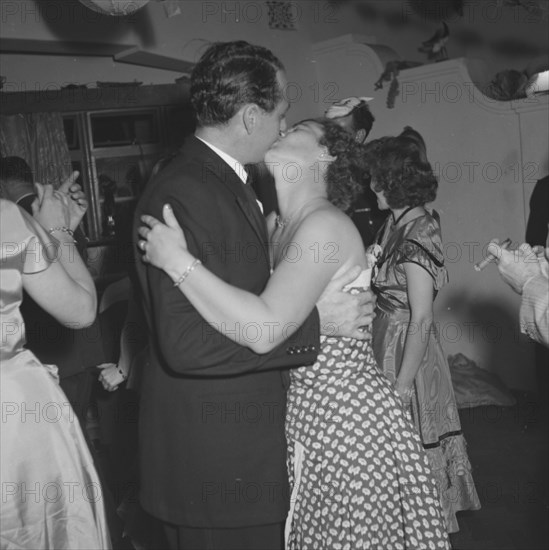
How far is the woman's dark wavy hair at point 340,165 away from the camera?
1765 millimetres

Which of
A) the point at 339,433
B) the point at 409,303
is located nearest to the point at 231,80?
the point at 339,433

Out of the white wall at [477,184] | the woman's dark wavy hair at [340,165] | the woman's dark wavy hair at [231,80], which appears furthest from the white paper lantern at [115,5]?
the white wall at [477,184]

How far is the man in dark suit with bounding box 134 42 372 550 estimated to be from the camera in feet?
4.62

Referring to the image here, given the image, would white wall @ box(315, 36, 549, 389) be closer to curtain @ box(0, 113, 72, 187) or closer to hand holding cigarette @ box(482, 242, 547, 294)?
curtain @ box(0, 113, 72, 187)

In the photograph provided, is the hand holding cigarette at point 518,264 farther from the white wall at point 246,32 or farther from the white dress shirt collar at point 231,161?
the white wall at point 246,32

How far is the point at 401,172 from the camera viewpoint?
2.68 metres

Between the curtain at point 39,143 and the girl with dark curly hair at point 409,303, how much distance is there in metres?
3.46

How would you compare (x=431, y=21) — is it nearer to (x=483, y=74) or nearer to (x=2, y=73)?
(x=483, y=74)

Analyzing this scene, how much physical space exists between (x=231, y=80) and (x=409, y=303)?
1.28 m

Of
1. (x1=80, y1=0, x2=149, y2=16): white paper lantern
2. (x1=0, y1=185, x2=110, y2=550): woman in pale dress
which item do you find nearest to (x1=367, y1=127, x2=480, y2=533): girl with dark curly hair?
(x1=0, y1=185, x2=110, y2=550): woman in pale dress

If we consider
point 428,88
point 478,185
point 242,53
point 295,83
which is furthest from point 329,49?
point 242,53

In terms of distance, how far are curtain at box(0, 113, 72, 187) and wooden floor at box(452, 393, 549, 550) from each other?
11.7ft

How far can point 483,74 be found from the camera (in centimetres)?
516

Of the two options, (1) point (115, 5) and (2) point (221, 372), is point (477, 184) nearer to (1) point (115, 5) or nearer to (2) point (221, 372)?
(1) point (115, 5)
